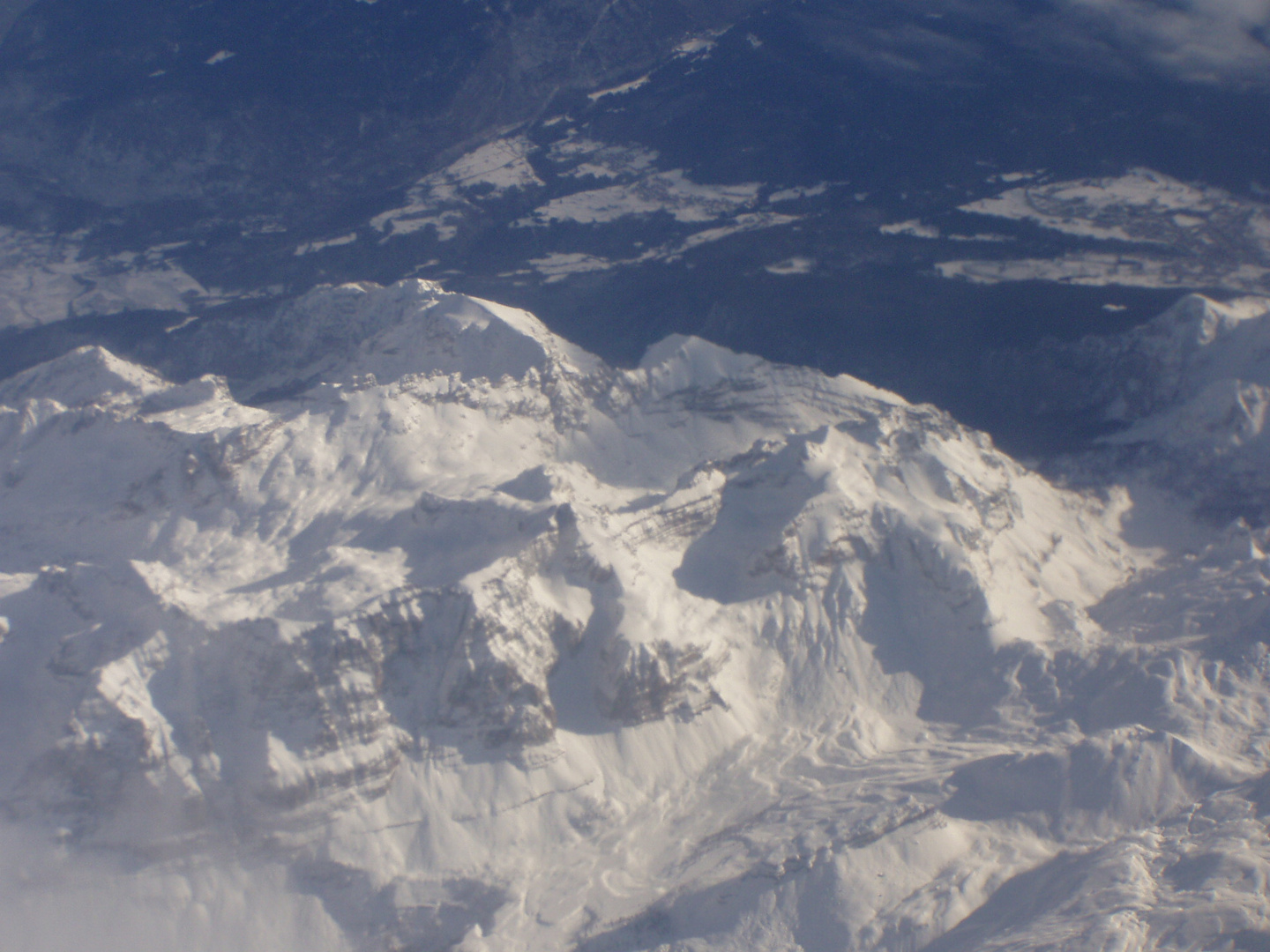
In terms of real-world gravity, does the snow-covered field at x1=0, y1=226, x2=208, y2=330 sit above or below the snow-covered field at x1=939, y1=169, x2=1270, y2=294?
below

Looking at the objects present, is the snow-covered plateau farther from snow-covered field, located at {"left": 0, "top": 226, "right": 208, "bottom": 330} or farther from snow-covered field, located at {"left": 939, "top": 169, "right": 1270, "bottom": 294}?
snow-covered field, located at {"left": 0, "top": 226, "right": 208, "bottom": 330}

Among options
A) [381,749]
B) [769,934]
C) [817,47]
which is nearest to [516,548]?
[381,749]

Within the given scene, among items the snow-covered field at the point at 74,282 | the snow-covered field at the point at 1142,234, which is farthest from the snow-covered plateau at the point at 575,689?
the snow-covered field at the point at 74,282

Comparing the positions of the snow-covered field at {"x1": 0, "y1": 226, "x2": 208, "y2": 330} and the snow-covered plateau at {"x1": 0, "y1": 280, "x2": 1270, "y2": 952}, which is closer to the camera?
the snow-covered plateau at {"x1": 0, "y1": 280, "x2": 1270, "y2": 952}

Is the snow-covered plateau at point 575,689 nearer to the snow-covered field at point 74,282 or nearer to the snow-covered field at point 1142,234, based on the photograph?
the snow-covered field at point 1142,234

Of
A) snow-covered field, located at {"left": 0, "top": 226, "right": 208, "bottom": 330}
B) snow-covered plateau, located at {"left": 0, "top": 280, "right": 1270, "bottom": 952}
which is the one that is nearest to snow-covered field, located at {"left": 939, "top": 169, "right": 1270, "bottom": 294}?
snow-covered plateau, located at {"left": 0, "top": 280, "right": 1270, "bottom": 952}

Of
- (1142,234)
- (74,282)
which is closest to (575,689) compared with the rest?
(1142,234)

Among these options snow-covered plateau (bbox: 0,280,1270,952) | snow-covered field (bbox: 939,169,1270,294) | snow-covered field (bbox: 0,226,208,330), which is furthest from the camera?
snow-covered field (bbox: 0,226,208,330)

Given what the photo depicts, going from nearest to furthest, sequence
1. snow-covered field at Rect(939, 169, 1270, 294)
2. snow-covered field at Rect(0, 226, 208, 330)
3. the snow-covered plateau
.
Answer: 1. the snow-covered plateau
2. snow-covered field at Rect(939, 169, 1270, 294)
3. snow-covered field at Rect(0, 226, 208, 330)

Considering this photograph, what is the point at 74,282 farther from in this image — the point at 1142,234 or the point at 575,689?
the point at 1142,234
